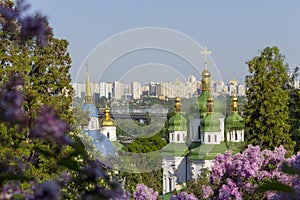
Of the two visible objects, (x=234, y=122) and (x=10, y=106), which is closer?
(x=10, y=106)

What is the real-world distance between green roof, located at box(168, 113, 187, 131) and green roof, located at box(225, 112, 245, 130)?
6.03 feet

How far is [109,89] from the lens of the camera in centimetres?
1984

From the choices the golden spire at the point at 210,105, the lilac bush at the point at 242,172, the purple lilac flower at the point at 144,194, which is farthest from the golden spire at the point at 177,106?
the lilac bush at the point at 242,172

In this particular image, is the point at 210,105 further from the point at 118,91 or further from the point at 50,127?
the point at 50,127

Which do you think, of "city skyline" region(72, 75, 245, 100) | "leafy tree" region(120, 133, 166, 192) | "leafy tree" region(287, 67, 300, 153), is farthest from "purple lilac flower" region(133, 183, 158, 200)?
"leafy tree" region(287, 67, 300, 153)

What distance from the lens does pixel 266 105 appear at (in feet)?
79.9

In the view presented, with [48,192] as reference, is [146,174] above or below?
below

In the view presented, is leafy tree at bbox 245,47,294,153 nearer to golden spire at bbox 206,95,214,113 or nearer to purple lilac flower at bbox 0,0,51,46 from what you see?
golden spire at bbox 206,95,214,113

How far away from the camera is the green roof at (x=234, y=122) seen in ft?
87.7

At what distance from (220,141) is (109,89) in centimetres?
883

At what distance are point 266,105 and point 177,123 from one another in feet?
17.8

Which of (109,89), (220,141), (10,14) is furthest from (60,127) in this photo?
(220,141)

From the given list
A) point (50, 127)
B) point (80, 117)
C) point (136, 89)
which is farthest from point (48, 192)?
point (136, 89)

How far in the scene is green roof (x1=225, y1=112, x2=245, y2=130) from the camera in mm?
26734
